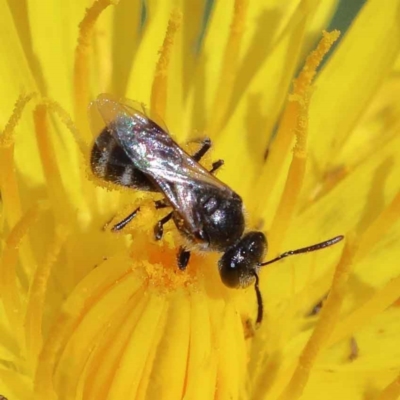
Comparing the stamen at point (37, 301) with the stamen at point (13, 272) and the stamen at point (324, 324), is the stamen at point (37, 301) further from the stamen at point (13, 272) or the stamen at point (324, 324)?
the stamen at point (324, 324)

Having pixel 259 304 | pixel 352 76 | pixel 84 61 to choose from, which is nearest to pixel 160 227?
pixel 259 304

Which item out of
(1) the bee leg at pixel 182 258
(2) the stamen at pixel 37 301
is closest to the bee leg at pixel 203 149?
(1) the bee leg at pixel 182 258

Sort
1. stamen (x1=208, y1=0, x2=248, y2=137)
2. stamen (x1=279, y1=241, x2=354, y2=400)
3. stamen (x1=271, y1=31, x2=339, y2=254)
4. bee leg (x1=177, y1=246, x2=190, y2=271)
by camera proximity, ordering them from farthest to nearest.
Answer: stamen (x1=208, y1=0, x2=248, y2=137), stamen (x1=271, y1=31, x2=339, y2=254), bee leg (x1=177, y1=246, x2=190, y2=271), stamen (x1=279, y1=241, x2=354, y2=400)

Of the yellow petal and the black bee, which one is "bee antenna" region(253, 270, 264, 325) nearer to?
the black bee

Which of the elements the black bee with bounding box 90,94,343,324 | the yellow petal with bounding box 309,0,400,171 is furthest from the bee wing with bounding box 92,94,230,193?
the yellow petal with bounding box 309,0,400,171

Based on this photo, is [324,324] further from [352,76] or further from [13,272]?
[352,76]
